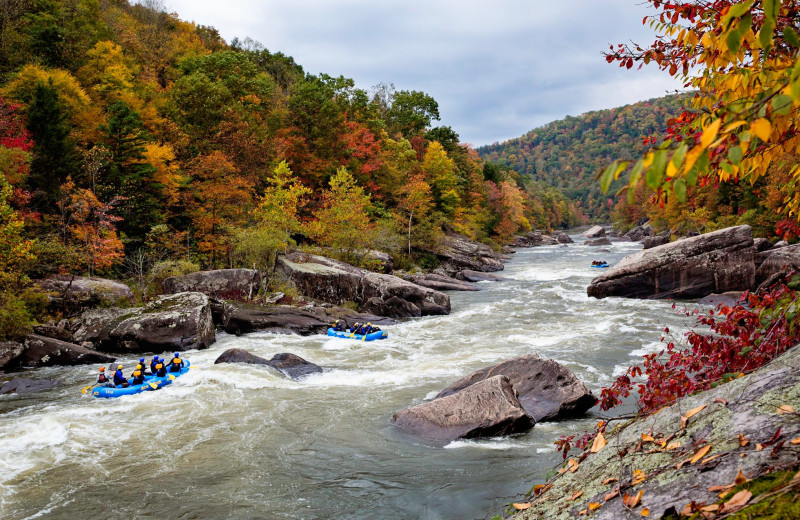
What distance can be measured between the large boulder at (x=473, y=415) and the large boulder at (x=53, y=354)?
10771 millimetres

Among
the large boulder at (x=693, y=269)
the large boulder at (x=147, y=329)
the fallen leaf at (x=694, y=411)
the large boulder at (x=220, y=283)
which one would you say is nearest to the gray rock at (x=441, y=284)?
the large boulder at (x=693, y=269)

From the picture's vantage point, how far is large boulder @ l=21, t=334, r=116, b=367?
13812 millimetres

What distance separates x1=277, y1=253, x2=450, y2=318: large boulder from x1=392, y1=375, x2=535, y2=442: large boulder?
12.8 meters

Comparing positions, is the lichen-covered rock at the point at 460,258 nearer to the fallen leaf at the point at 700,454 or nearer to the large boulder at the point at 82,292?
the large boulder at the point at 82,292

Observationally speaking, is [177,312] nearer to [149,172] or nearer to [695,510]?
[149,172]

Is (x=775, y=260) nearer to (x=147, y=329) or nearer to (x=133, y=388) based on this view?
(x=133, y=388)

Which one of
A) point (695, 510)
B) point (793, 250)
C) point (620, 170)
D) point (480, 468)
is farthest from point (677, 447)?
point (793, 250)

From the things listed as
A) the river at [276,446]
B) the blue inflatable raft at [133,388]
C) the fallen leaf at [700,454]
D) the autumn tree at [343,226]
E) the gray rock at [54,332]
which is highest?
the autumn tree at [343,226]

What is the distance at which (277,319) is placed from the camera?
18.9 meters

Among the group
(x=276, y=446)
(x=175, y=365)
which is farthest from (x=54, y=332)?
(x=276, y=446)

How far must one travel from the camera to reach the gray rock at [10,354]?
43.3 feet

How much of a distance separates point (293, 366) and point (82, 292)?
9488mm

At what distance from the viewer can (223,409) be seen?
10266mm

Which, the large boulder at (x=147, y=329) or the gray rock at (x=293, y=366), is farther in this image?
the large boulder at (x=147, y=329)
